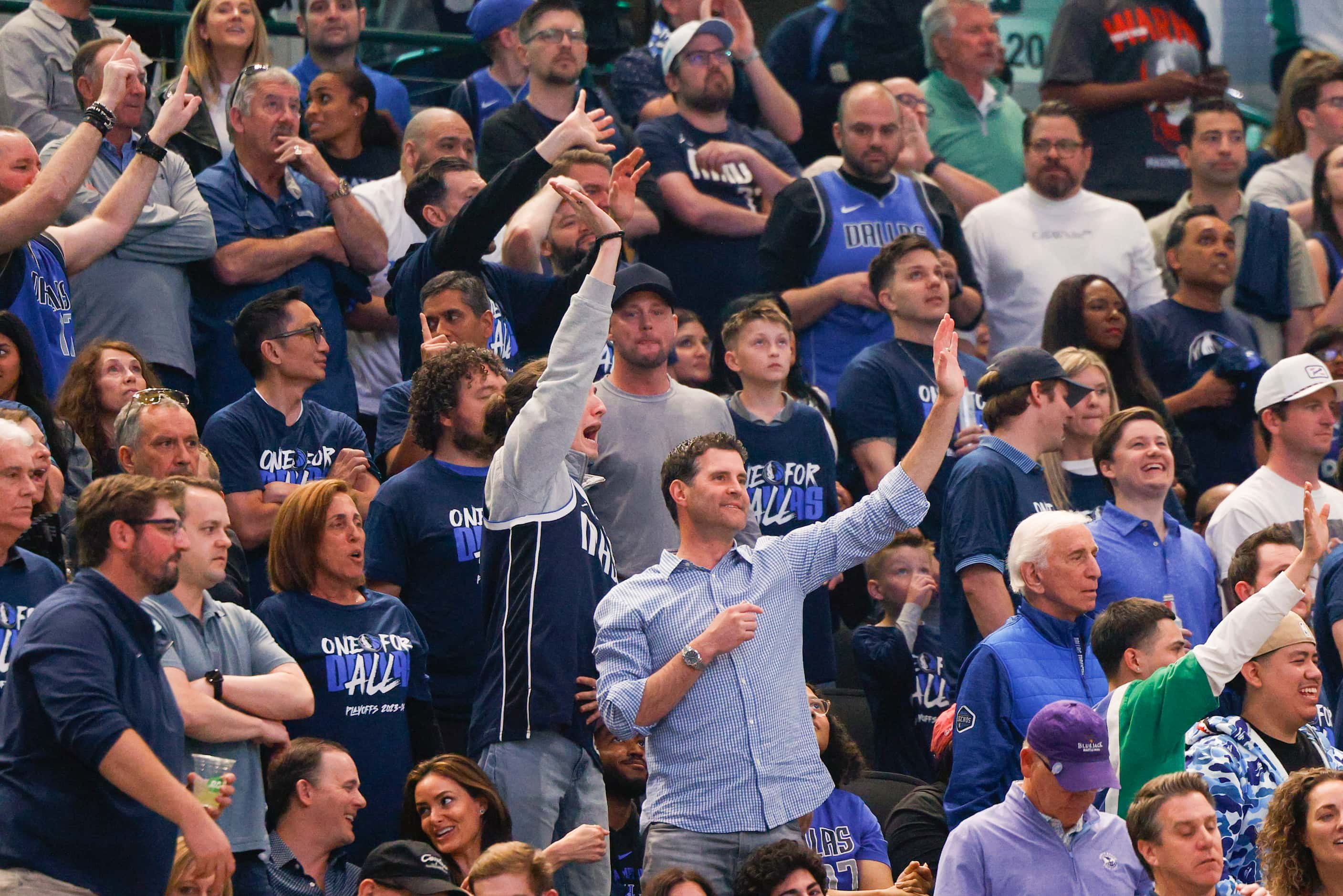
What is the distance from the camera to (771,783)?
5672mm

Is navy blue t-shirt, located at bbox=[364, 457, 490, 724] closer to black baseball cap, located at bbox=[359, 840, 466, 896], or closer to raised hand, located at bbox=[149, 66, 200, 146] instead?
black baseball cap, located at bbox=[359, 840, 466, 896]

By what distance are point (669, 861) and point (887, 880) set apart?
3.13 ft

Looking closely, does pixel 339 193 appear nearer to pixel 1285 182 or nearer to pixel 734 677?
pixel 734 677

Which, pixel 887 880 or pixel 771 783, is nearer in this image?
pixel 771 783

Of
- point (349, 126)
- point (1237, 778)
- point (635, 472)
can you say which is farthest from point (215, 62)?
point (1237, 778)

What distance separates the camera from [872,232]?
962 centimetres

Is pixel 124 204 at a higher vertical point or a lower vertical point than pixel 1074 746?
higher

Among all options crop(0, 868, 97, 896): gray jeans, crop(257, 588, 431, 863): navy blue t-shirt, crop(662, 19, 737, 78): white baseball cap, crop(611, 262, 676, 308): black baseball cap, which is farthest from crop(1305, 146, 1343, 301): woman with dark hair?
crop(0, 868, 97, 896): gray jeans

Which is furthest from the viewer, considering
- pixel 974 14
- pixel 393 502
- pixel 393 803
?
pixel 974 14

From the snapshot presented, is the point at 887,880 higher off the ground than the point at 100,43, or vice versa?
the point at 100,43

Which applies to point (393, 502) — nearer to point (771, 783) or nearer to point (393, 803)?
point (393, 803)

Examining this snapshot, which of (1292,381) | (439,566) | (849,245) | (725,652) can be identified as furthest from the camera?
(849,245)

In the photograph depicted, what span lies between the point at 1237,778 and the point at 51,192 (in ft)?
14.7

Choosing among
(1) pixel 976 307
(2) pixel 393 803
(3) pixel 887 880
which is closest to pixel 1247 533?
(1) pixel 976 307
